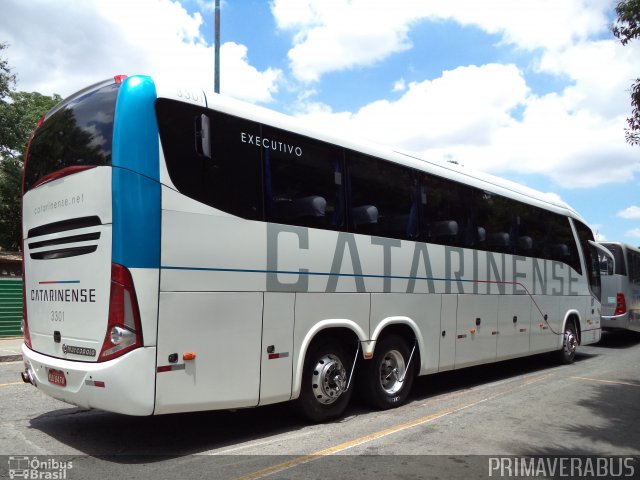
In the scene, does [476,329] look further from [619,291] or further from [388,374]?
[619,291]

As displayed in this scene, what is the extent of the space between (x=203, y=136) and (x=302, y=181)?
4.50 ft

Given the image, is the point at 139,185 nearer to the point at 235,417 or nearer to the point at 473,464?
the point at 235,417

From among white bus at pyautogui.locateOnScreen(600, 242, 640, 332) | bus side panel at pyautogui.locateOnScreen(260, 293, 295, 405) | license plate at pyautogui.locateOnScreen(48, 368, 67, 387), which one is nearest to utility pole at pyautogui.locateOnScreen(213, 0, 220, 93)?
bus side panel at pyautogui.locateOnScreen(260, 293, 295, 405)

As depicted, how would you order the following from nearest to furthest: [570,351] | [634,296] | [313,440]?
[313,440], [570,351], [634,296]

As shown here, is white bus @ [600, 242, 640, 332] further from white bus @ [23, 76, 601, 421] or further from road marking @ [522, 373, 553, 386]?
white bus @ [23, 76, 601, 421]

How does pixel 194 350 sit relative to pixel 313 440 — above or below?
above

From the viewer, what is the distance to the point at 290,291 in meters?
5.89

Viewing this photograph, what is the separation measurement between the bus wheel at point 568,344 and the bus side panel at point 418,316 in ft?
17.6

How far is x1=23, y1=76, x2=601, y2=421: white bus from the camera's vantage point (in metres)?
4.77

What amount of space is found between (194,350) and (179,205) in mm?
1306

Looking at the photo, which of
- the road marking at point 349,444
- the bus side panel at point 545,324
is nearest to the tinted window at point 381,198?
the road marking at point 349,444

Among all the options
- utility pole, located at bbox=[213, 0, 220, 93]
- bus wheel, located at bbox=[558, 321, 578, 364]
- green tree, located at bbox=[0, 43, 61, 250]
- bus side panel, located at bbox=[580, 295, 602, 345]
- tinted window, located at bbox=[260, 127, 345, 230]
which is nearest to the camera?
tinted window, located at bbox=[260, 127, 345, 230]

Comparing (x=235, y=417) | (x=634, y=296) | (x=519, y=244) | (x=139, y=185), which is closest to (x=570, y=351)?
(x=519, y=244)

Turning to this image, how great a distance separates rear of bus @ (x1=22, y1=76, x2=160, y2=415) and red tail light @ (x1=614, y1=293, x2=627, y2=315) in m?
15.4
